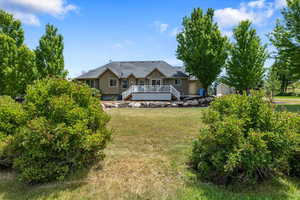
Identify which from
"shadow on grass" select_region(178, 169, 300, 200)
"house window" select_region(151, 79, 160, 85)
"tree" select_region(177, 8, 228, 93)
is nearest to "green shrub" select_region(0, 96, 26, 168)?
"shadow on grass" select_region(178, 169, 300, 200)

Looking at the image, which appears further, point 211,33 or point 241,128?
point 211,33

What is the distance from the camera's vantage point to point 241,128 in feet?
11.4

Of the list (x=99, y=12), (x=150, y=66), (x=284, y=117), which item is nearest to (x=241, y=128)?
(x=284, y=117)

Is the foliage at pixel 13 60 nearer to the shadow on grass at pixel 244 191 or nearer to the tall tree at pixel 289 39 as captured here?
the shadow on grass at pixel 244 191

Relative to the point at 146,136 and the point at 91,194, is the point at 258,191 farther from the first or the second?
the point at 146,136

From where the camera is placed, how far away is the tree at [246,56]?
19.3 metres

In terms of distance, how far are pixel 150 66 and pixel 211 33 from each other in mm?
10820

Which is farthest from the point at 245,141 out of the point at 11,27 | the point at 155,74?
the point at 155,74

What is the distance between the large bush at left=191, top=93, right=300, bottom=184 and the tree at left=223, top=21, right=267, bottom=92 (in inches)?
670

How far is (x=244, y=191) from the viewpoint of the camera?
3438 mm

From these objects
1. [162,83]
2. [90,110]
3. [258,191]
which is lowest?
[258,191]

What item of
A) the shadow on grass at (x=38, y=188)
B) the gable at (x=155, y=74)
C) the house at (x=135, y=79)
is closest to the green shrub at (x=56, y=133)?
the shadow on grass at (x=38, y=188)

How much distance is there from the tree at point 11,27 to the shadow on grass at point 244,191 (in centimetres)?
1919

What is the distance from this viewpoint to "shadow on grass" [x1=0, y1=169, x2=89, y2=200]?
11.0 ft
